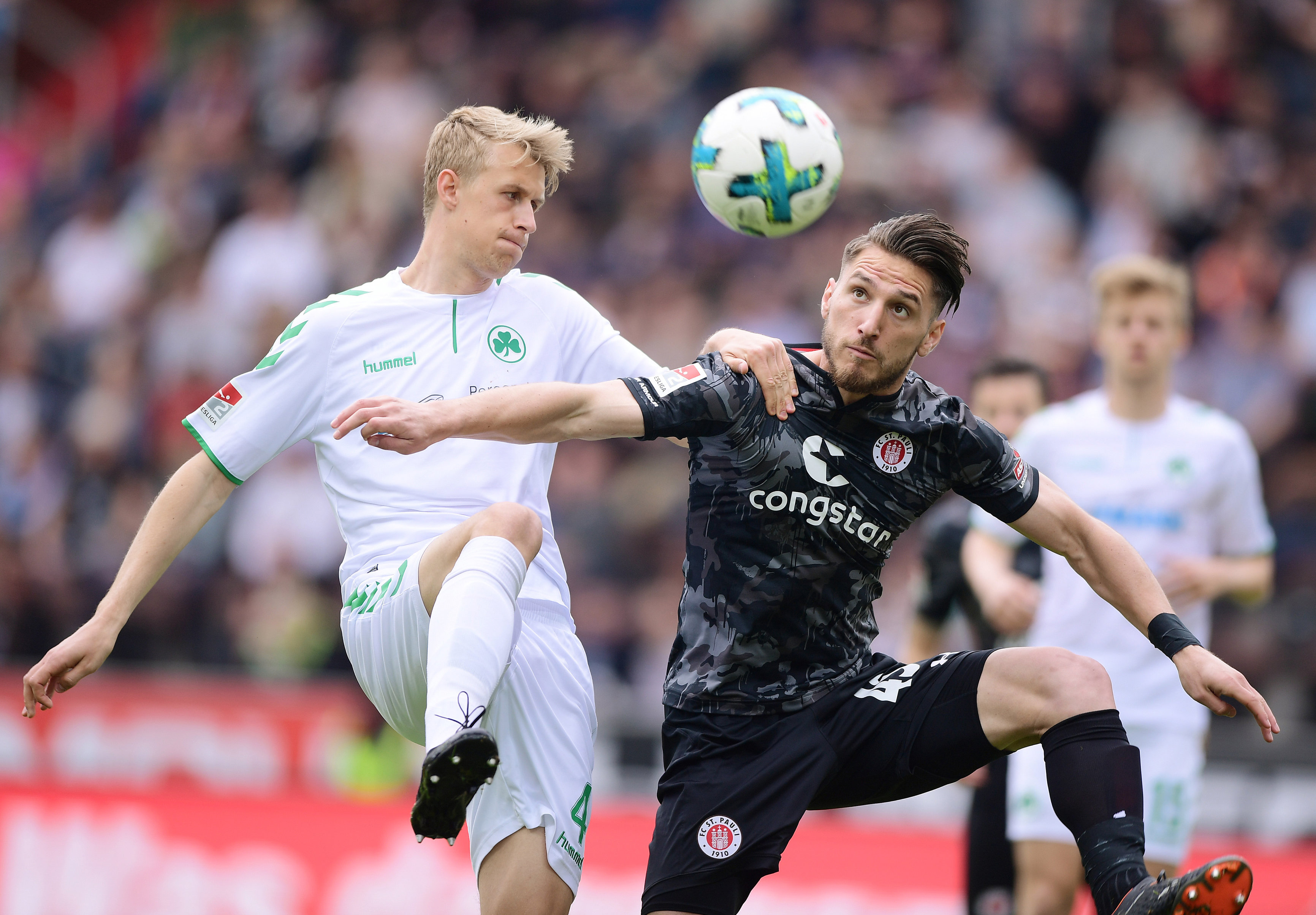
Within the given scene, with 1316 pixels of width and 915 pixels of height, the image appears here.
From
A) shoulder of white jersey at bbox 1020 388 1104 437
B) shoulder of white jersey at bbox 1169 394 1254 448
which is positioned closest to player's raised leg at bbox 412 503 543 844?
shoulder of white jersey at bbox 1020 388 1104 437

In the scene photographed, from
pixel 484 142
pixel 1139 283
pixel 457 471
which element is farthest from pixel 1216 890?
pixel 1139 283

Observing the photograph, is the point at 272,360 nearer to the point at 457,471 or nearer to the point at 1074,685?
the point at 457,471

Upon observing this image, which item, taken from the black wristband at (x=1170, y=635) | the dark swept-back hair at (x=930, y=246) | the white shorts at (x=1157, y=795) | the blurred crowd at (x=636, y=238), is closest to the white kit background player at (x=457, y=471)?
the dark swept-back hair at (x=930, y=246)

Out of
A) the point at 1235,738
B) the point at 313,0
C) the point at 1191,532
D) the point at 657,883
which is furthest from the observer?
the point at 313,0

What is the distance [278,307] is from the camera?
13.8m

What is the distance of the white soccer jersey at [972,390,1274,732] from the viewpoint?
631cm

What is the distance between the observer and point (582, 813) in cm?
489

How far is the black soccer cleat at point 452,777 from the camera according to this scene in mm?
3857

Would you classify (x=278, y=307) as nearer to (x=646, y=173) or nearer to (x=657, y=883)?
(x=646, y=173)

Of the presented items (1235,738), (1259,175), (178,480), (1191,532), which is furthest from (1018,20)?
(178,480)

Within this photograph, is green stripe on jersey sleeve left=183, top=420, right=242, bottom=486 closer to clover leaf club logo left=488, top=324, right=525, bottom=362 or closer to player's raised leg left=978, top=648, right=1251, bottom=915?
clover leaf club logo left=488, top=324, right=525, bottom=362

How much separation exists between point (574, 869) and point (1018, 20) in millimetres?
10583

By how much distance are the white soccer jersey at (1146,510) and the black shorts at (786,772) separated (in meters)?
2.04

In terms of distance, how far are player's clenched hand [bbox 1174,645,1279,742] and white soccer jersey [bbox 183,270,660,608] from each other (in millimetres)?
1842
